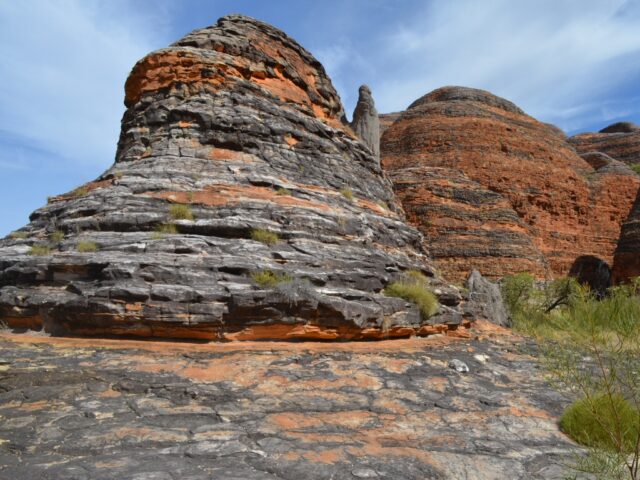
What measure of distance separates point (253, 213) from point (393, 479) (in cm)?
664

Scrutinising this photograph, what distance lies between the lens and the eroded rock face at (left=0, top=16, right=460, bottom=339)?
724cm

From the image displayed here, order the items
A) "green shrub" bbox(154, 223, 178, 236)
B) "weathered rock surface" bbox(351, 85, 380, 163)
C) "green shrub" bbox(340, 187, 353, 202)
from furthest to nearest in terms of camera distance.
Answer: "weathered rock surface" bbox(351, 85, 380, 163) < "green shrub" bbox(340, 187, 353, 202) < "green shrub" bbox(154, 223, 178, 236)

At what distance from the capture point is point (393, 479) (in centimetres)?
370

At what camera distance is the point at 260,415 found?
4840mm

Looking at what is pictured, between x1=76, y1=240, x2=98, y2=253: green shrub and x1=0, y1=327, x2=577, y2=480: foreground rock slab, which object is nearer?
x1=0, y1=327, x2=577, y2=480: foreground rock slab

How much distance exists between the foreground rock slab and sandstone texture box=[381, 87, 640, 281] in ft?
72.6

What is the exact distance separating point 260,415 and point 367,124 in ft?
54.6

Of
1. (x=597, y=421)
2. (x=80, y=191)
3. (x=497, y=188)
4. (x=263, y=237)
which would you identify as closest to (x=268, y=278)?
(x=263, y=237)

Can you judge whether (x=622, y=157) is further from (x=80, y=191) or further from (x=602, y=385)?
(x=80, y=191)

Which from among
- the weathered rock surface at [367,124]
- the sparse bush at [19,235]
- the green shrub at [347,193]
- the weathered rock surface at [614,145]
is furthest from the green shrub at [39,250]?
the weathered rock surface at [614,145]

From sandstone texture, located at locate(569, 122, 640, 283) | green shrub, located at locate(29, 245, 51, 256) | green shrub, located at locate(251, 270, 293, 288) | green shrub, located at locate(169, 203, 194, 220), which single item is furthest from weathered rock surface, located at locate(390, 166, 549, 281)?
green shrub, located at locate(29, 245, 51, 256)

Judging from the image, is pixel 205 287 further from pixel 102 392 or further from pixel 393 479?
pixel 393 479

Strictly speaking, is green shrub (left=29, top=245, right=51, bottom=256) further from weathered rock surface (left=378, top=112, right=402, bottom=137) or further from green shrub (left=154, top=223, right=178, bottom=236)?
weathered rock surface (left=378, top=112, right=402, bottom=137)

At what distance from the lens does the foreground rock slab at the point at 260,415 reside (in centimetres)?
375
